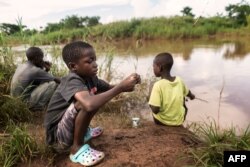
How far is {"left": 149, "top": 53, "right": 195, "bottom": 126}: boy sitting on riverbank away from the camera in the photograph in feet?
10.5

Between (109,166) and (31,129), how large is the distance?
4.52ft

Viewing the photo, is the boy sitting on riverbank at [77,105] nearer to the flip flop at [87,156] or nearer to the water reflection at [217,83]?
the flip flop at [87,156]

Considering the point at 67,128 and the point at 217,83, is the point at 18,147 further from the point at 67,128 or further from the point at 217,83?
the point at 217,83

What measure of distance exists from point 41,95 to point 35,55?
0.53m

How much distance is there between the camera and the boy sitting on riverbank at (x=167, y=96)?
10.5ft

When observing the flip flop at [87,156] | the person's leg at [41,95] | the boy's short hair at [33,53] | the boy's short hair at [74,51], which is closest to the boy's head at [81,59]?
the boy's short hair at [74,51]

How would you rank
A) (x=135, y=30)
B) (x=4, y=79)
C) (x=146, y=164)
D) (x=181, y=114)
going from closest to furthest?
(x=146, y=164)
(x=181, y=114)
(x=4, y=79)
(x=135, y=30)

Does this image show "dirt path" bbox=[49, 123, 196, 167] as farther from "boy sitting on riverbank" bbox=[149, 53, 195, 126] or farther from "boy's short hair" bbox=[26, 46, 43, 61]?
"boy's short hair" bbox=[26, 46, 43, 61]

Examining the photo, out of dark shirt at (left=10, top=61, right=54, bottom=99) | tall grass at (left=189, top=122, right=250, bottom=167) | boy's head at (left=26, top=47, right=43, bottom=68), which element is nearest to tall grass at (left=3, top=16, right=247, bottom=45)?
boy's head at (left=26, top=47, right=43, bottom=68)

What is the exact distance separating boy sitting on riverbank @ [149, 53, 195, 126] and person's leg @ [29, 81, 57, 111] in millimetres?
1486

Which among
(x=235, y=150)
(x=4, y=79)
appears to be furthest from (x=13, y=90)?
(x=235, y=150)

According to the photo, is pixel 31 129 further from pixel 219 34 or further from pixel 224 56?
pixel 219 34

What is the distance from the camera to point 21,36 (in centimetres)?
516

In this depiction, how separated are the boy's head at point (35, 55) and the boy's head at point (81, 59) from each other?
6.02ft
